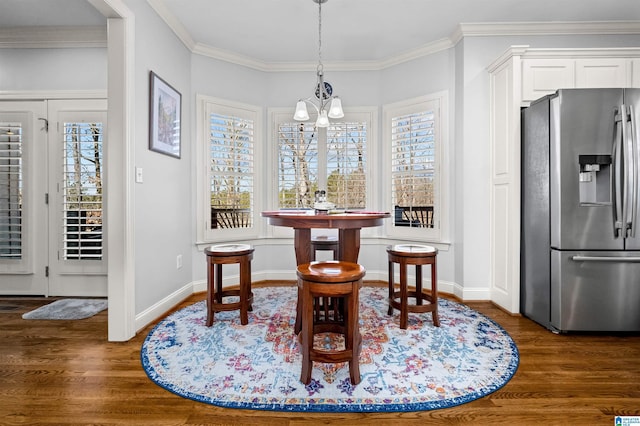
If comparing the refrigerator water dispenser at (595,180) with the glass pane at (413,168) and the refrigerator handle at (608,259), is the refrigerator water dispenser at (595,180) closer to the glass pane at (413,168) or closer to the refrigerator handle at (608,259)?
the refrigerator handle at (608,259)

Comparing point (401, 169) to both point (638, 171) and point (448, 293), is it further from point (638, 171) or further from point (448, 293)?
point (638, 171)

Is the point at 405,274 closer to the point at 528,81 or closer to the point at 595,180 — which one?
the point at 595,180

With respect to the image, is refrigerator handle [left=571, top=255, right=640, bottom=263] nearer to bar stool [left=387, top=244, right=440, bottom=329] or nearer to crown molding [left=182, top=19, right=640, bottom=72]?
bar stool [left=387, top=244, right=440, bottom=329]

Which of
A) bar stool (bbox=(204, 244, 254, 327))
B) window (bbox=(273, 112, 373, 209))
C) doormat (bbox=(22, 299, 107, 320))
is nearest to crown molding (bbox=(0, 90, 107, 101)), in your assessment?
window (bbox=(273, 112, 373, 209))

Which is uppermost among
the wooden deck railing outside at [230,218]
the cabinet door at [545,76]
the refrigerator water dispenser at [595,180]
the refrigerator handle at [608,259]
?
the cabinet door at [545,76]

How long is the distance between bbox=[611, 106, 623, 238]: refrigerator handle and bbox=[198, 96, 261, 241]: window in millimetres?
3513

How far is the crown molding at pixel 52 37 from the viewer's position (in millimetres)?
3477

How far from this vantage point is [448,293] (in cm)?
369

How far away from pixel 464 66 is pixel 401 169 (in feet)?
4.20

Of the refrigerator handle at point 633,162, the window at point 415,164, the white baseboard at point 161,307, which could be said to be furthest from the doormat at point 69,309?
the refrigerator handle at point 633,162

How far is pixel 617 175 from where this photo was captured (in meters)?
2.47

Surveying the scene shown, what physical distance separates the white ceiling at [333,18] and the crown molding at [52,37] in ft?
0.27

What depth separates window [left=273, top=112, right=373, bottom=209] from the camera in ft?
13.9

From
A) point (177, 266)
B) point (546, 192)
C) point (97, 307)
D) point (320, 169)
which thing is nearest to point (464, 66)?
point (546, 192)
